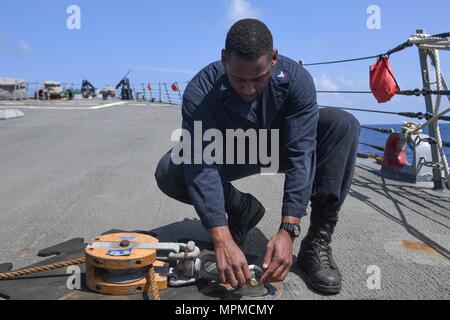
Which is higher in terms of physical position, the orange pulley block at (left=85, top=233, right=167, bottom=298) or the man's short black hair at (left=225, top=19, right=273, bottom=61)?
the man's short black hair at (left=225, top=19, right=273, bottom=61)

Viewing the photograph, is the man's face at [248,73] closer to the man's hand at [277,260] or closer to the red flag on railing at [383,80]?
the man's hand at [277,260]

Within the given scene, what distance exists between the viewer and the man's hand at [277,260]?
1.57 metres

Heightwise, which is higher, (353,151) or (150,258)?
(353,151)

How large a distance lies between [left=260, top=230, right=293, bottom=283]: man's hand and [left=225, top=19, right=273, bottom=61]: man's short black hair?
2.20ft

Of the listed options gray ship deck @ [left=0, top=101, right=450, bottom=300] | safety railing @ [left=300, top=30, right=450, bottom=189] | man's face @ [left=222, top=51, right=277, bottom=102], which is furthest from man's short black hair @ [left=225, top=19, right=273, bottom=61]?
safety railing @ [left=300, top=30, right=450, bottom=189]

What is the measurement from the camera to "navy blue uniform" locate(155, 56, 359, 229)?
67.7 inches

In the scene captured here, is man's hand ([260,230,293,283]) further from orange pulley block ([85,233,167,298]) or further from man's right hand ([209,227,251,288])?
orange pulley block ([85,233,167,298])

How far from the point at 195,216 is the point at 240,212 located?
26.4 inches

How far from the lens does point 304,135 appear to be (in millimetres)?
1815

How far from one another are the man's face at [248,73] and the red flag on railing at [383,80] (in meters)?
2.50
